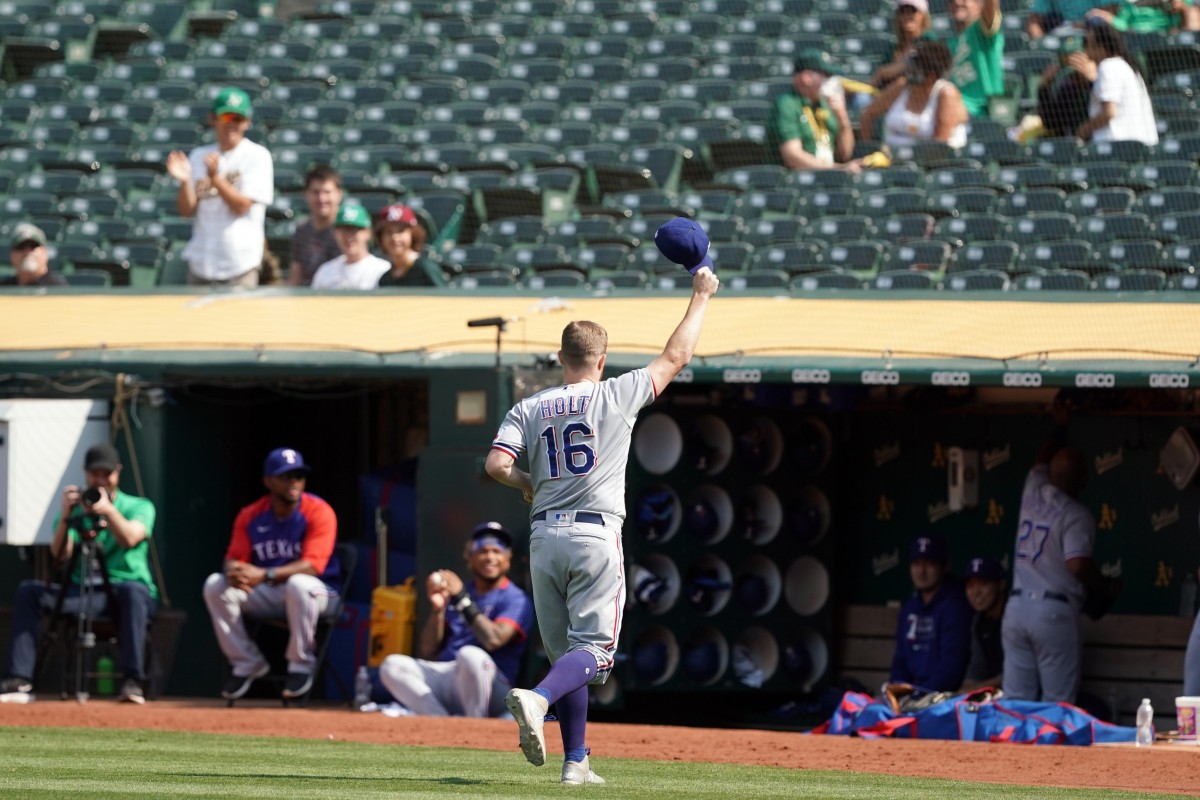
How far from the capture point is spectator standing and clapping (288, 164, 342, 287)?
12188 millimetres

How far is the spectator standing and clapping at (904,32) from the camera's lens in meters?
14.3

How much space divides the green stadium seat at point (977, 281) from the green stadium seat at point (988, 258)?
0.29m

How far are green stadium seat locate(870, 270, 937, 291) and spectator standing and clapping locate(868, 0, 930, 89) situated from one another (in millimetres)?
2739

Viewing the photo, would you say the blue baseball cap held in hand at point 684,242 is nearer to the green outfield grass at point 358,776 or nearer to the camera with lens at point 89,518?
the green outfield grass at point 358,776

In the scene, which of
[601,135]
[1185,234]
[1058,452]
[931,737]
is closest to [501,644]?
[931,737]

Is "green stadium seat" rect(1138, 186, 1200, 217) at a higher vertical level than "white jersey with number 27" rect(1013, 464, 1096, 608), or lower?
higher

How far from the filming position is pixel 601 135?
1551cm

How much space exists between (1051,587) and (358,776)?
13.7 ft

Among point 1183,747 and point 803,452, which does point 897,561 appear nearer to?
point 803,452

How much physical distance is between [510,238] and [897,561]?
407 cm

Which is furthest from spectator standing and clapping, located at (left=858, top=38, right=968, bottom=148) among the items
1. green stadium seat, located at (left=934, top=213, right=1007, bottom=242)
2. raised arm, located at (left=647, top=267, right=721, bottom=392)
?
raised arm, located at (left=647, top=267, right=721, bottom=392)

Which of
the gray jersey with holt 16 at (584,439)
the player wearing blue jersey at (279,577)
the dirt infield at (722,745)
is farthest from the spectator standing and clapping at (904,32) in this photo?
the gray jersey with holt 16 at (584,439)

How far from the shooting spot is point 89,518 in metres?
10.0

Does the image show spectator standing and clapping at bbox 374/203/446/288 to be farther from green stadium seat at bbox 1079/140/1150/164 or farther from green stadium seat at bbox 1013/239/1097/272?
green stadium seat at bbox 1079/140/1150/164
